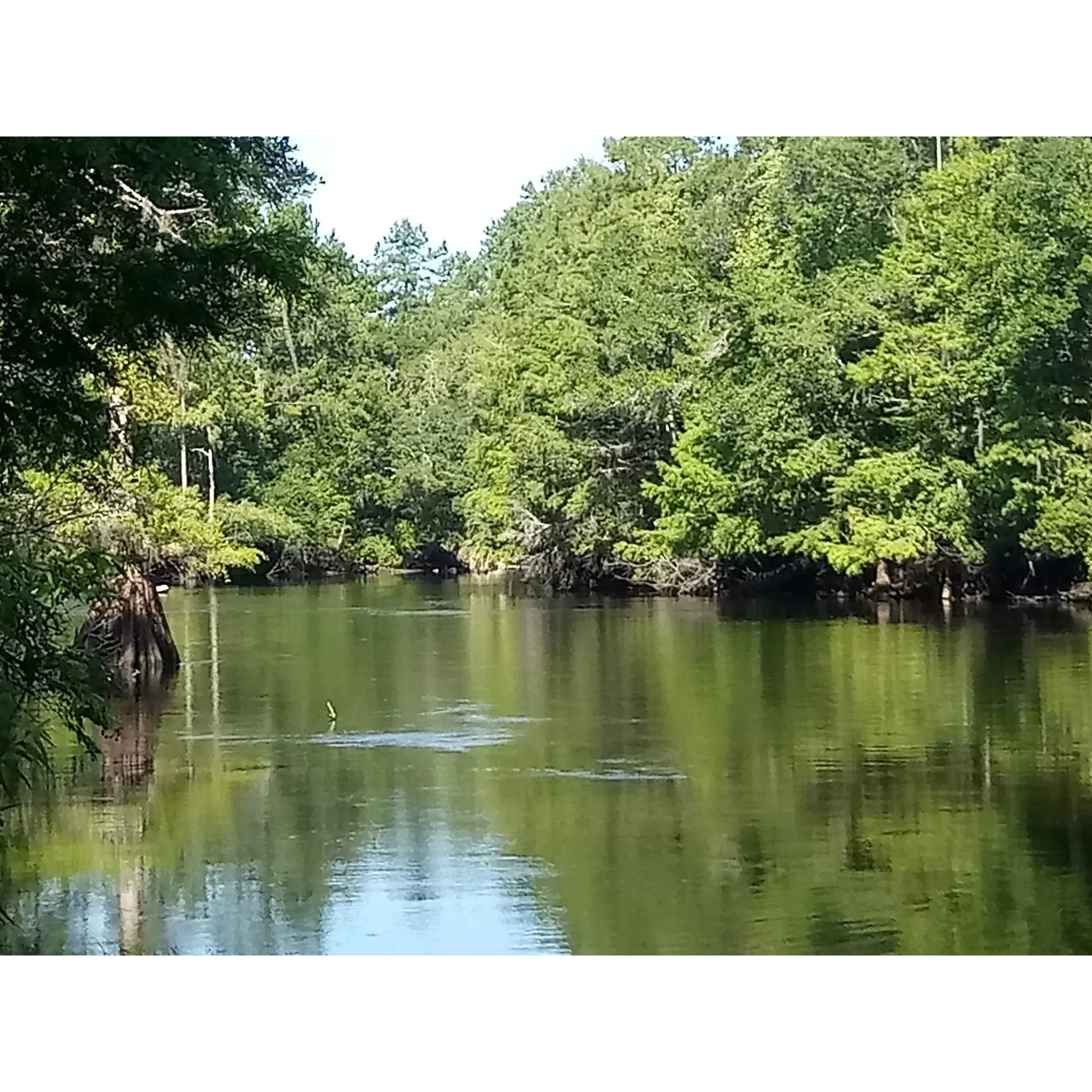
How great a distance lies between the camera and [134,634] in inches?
271

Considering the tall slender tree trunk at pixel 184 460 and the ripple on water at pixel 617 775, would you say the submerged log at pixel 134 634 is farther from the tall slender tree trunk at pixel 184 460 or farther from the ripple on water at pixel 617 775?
the ripple on water at pixel 617 775

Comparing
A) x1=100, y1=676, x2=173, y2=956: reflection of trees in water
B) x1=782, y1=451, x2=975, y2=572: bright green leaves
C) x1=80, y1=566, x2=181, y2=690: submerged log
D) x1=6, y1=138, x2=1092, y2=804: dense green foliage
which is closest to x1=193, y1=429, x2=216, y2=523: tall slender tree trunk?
x1=6, y1=138, x2=1092, y2=804: dense green foliage

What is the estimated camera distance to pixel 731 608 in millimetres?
7832

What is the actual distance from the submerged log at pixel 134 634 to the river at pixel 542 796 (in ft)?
0.28

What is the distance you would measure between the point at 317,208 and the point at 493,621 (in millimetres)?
1866

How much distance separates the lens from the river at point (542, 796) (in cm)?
614

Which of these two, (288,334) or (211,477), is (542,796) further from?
(288,334)

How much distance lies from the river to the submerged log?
8 cm

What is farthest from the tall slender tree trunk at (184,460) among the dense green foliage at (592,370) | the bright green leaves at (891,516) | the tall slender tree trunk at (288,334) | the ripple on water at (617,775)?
the bright green leaves at (891,516)

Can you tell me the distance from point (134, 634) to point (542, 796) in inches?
67.1

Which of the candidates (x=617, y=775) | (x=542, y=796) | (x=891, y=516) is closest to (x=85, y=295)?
(x=542, y=796)
